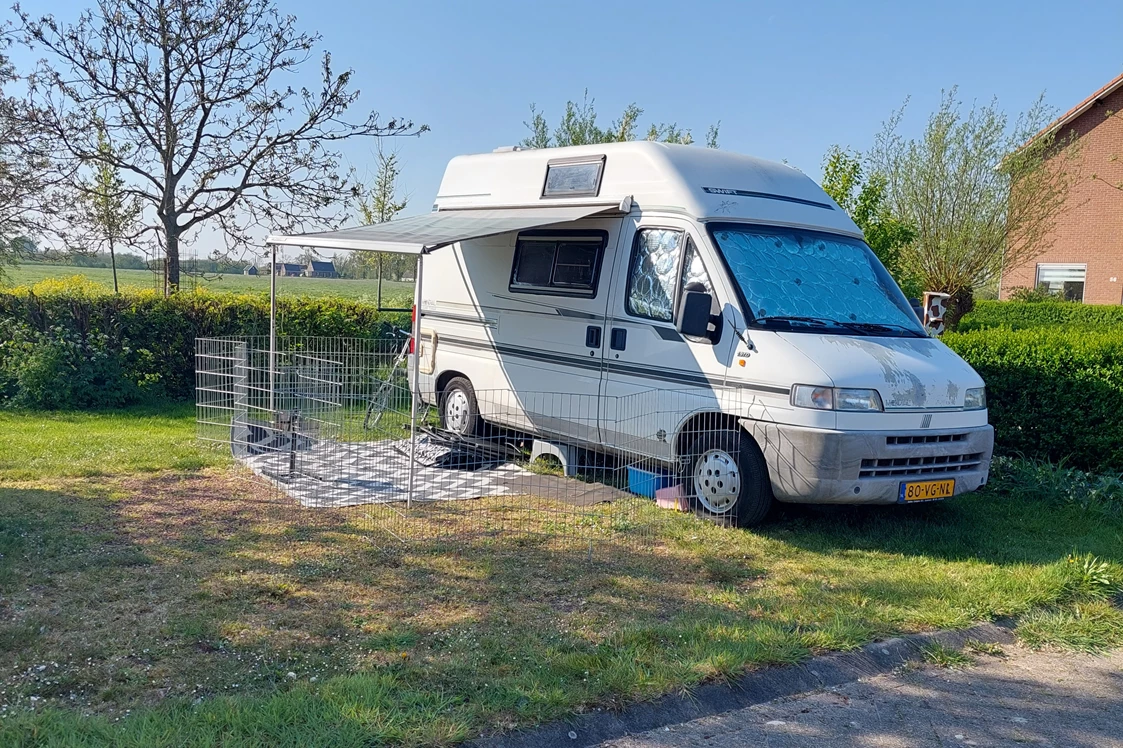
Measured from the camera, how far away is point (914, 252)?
68.4ft

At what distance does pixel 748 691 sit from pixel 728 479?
278 cm

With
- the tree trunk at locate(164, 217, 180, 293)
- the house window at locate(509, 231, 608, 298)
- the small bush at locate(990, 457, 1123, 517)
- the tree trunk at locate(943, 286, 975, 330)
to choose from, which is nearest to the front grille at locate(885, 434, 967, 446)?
the small bush at locate(990, 457, 1123, 517)

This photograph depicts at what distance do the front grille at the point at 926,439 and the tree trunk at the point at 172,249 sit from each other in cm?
1201

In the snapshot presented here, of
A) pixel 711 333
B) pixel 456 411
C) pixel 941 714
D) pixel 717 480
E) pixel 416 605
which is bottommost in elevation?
pixel 941 714

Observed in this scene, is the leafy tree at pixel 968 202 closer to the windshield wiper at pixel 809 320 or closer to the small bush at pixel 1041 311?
the small bush at pixel 1041 311

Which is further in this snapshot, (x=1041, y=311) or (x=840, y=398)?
(x=1041, y=311)

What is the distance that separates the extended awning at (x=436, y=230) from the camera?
713 centimetres

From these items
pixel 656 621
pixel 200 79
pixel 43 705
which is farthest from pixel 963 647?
pixel 200 79

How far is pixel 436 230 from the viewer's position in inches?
316

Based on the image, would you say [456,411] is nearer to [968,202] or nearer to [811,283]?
[811,283]

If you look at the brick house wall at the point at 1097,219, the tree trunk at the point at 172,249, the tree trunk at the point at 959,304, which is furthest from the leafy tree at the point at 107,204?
the brick house wall at the point at 1097,219

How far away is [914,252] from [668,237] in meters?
15.0

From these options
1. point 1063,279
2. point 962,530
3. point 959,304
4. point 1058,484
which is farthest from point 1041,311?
point 962,530

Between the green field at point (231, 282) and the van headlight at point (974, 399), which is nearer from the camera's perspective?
the van headlight at point (974, 399)
